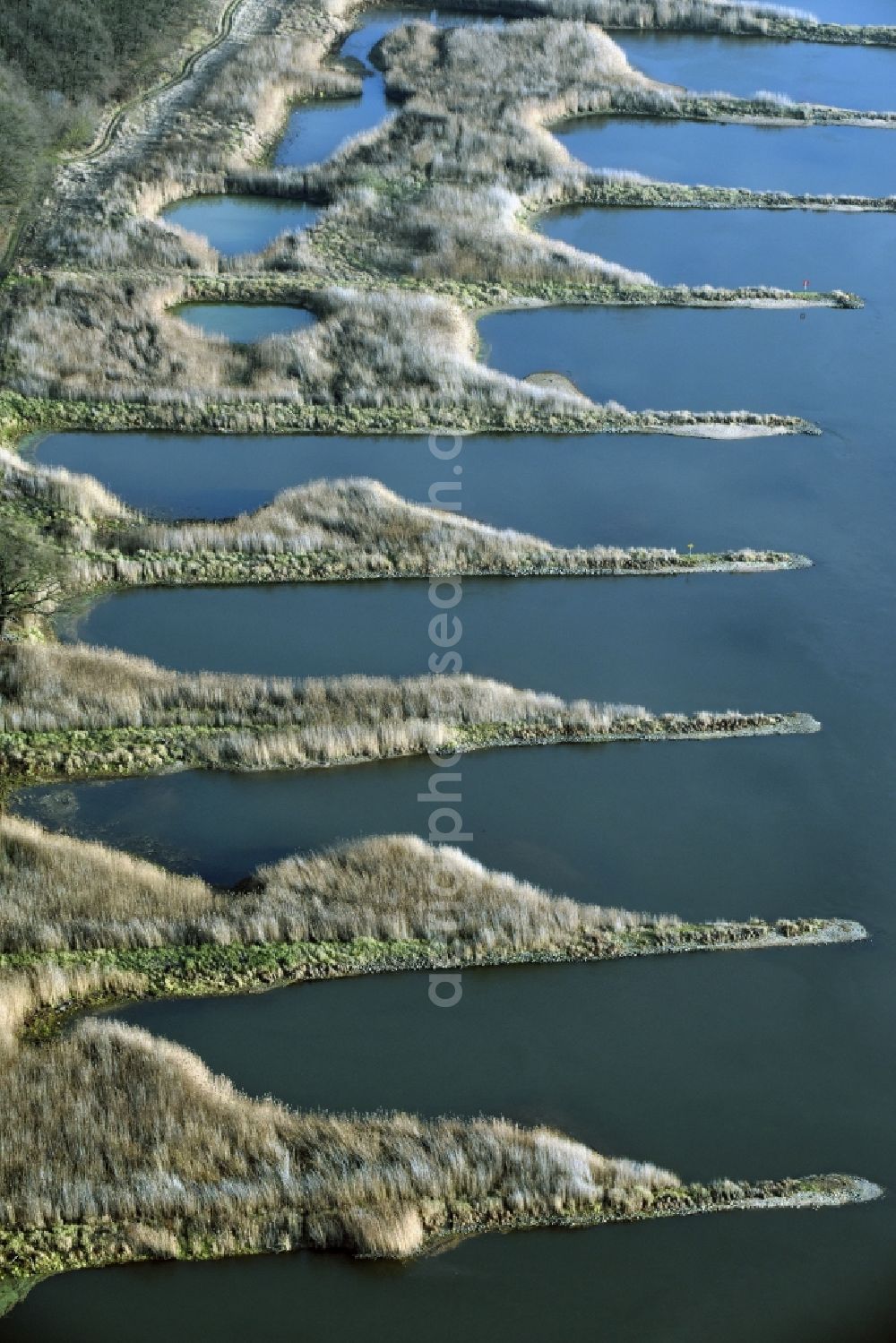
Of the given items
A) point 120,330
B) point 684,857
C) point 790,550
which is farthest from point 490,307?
point 684,857

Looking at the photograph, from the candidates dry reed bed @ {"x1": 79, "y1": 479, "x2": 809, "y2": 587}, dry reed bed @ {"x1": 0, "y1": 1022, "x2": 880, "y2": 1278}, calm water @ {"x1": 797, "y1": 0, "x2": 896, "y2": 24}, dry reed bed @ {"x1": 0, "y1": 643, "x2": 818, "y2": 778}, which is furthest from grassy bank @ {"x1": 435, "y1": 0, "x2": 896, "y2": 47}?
dry reed bed @ {"x1": 0, "y1": 1022, "x2": 880, "y2": 1278}

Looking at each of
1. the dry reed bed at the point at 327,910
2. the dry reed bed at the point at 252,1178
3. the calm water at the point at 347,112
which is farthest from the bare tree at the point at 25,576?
the calm water at the point at 347,112

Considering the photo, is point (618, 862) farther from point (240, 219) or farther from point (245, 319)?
point (240, 219)

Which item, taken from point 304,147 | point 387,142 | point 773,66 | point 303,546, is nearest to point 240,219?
point 304,147

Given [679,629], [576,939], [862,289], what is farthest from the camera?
[862,289]

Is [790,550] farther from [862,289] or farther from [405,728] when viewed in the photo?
[862,289]
